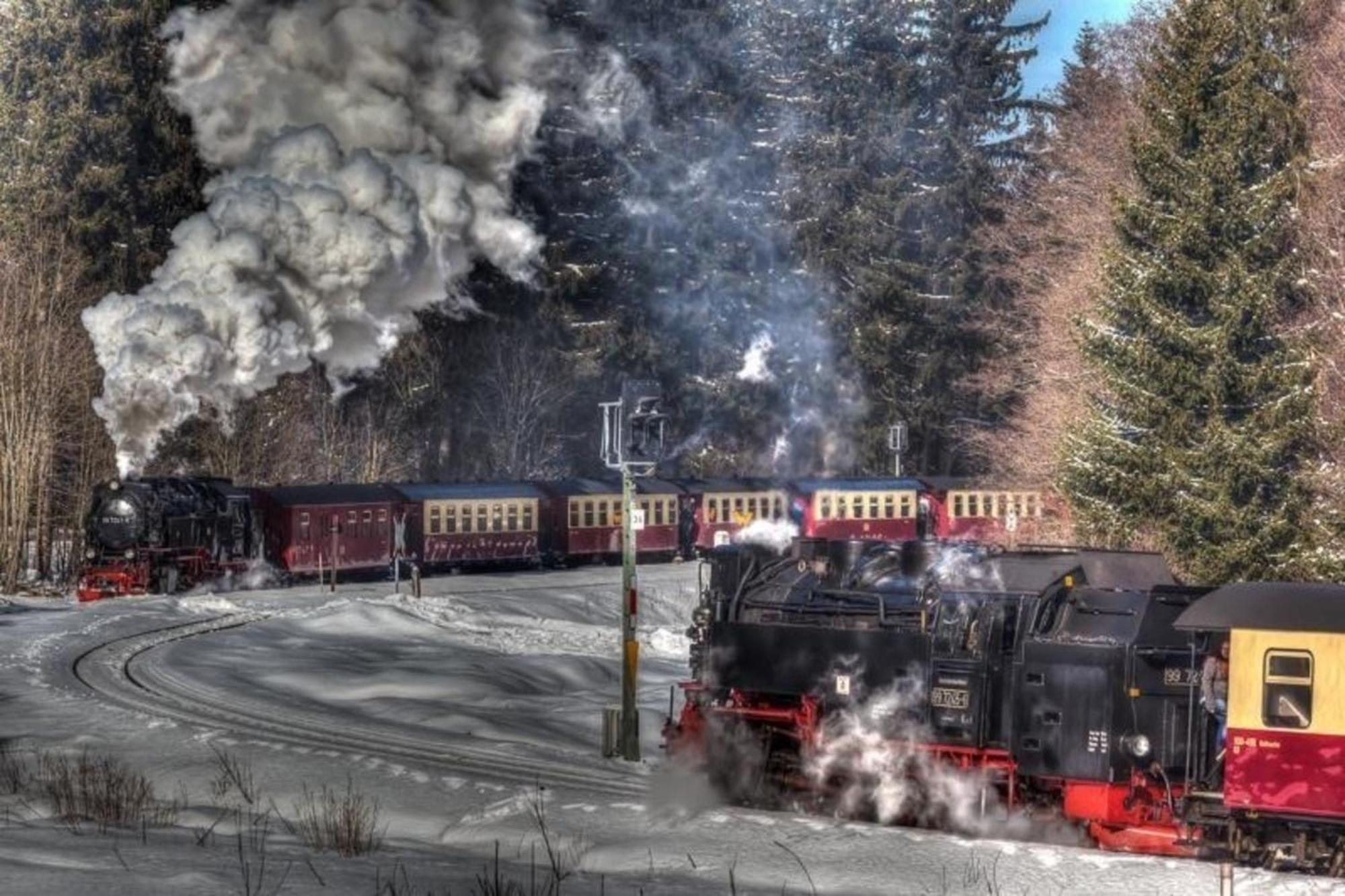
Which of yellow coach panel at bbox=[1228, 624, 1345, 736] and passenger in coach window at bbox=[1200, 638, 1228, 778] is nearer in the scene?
yellow coach panel at bbox=[1228, 624, 1345, 736]

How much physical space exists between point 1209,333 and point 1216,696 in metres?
19.1

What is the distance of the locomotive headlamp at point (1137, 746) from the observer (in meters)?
18.3

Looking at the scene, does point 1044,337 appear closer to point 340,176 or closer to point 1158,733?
point 340,176

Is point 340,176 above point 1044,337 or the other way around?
above

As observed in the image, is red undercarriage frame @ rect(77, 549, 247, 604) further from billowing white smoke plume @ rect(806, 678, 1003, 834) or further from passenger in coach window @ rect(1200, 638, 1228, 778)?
passenger in coach window @ rect(1200, 638, 1228, 778)

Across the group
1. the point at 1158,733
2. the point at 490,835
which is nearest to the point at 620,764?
the point at 490,835

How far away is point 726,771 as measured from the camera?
21281mm

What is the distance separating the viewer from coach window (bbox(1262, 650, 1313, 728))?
16.9 meters

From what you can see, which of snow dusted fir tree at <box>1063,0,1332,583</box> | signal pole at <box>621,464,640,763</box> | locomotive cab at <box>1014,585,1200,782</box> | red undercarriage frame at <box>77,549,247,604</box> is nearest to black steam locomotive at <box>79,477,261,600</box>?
red undercarriage frame at <box>77,549,247,604</box>

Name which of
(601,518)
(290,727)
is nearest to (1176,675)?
(290,727)

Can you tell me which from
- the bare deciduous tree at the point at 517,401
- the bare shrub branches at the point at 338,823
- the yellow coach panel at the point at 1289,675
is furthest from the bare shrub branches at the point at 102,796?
the bare deciduous tree at the point at 517,401

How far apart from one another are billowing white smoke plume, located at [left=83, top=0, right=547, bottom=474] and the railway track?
14.1m

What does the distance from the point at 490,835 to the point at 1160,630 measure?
7.18 metres

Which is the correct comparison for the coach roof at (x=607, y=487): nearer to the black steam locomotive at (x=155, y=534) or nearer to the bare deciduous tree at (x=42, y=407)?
the black steam locomotive at (x=155, y=534)
